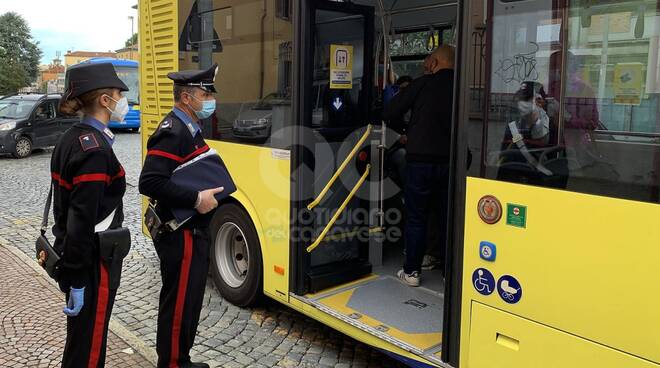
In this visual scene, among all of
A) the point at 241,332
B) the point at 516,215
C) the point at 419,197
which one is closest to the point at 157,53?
the point at 241,332

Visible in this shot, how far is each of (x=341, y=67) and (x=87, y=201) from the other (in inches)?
89.5

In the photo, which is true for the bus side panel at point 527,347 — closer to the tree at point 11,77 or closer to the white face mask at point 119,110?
the white face mask at point 119,110

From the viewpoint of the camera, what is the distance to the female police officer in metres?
2.56

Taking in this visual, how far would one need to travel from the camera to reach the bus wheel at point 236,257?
453 centimetres

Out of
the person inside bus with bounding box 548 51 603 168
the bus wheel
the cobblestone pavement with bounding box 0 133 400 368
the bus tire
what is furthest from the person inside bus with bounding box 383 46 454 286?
the bus tire

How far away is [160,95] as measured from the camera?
5465mm

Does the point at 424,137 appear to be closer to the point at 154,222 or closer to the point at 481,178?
the point at 481,178

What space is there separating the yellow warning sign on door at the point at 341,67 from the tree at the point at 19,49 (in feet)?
169

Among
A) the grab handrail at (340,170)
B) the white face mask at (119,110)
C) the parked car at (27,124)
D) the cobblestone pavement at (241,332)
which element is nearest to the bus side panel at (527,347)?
the cobblestone pavement at (241,332)

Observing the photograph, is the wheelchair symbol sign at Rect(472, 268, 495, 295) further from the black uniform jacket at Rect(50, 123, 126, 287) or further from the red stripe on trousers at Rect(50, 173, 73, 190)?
the red stripe on trousers at Rect(50, 173, 73, 190)

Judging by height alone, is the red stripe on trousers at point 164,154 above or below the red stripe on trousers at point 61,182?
above

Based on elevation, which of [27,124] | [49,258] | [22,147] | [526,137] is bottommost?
[22,147]

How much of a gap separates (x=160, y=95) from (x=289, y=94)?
1.99m

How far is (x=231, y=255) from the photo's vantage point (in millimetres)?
4988
